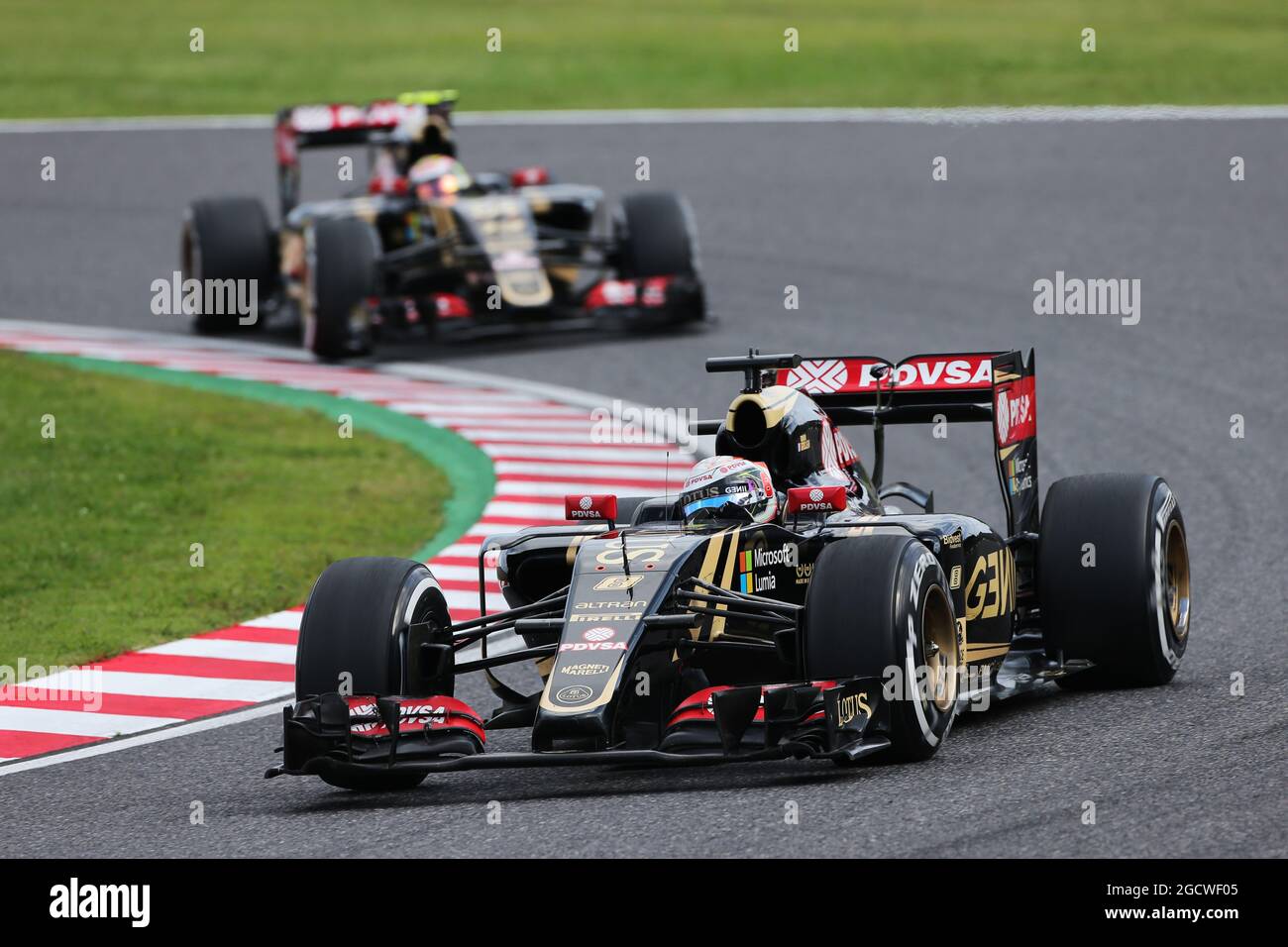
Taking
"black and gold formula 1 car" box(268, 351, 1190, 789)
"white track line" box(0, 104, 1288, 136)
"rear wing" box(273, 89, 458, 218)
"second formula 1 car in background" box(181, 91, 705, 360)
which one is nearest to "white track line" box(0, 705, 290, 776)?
"black and gold formula 1 car" box(268, 351, 1190, 789)

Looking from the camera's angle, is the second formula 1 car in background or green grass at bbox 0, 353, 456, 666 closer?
green grass at bbox 0, 353, 456, 666

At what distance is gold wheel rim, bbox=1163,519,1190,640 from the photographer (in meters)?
10.4

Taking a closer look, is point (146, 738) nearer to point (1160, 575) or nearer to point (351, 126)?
point (1160, 575)

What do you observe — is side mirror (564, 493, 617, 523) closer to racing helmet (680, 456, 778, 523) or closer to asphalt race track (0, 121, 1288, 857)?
racing helmet (680, 456, 778, 523)

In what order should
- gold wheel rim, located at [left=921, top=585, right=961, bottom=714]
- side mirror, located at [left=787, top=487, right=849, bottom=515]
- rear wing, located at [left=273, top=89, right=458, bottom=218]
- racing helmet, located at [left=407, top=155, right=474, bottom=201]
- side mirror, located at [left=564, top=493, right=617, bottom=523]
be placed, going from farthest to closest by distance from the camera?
rear wing, located at [left=273, top=89, right=458, bottom=218], racing helmet, located at [left=407, top=155, right=474, bottom=201], side mirror, located at [left=564, top=493, right=617, bottom=523], side mirror, located at [left=787, top=487, right=849, bottom=515], gold wheel rim, located at [left=921, top=585, right=961, bottom=714]

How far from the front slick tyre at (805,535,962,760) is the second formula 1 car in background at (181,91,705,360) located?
11436 millimetres

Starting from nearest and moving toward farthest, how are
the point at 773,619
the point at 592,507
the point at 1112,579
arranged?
the point at 773,619, the point at 592,507, the point at 1112,579

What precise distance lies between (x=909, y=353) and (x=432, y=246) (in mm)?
4364

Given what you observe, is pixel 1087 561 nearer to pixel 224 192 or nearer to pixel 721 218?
pixel 721 218

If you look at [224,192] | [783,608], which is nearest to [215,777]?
[783,608]

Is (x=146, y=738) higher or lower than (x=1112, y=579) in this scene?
lower

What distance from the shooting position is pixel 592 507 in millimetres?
9742

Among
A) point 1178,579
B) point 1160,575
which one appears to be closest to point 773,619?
point 1160,575
